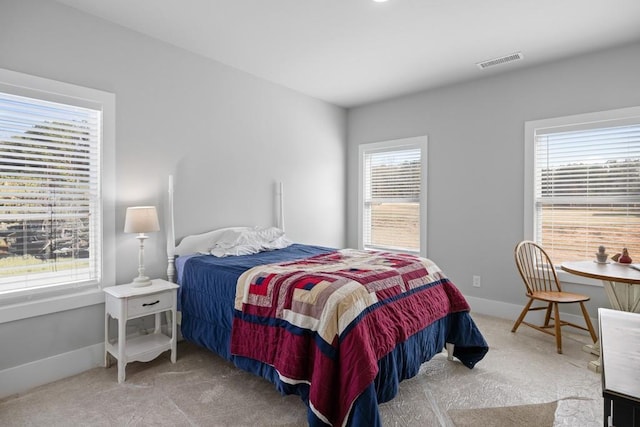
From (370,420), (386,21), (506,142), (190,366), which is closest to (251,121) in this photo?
(386,21)

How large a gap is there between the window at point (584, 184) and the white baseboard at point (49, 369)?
4.17 meters

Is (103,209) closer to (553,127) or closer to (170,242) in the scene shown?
(170,242)

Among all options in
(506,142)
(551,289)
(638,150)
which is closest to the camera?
(638,150)

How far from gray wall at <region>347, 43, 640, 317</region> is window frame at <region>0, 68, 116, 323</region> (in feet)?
11.1

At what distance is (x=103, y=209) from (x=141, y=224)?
0.40 metres

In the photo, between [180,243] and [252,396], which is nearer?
[252,396]

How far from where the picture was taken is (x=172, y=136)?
323cm

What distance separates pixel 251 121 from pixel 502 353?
3334mm

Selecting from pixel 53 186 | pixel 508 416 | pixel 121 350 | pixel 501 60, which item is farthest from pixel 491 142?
pixel 53 186

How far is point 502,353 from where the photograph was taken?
2939mm

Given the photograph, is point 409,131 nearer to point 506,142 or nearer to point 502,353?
point 506,142

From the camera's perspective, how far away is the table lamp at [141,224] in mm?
2646

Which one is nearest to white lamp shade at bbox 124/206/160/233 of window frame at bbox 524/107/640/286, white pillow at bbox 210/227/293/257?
white pillow at bbox 210/227/293/257

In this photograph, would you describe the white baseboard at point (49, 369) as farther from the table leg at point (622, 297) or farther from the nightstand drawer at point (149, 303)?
the table leg at point (622, 297)
